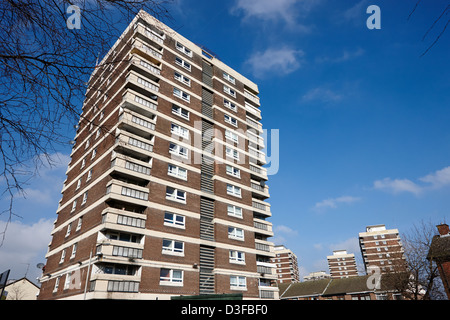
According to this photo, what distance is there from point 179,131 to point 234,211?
400 inches

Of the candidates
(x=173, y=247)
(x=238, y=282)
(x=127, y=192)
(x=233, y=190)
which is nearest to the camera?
(x=127, y=192)

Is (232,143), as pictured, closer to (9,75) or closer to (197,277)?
(197,277)

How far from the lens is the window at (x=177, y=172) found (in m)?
26.2

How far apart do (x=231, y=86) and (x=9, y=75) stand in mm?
36667

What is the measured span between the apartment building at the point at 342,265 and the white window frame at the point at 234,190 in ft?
344

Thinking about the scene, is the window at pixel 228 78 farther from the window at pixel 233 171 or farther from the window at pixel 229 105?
the window at pixel 233 171

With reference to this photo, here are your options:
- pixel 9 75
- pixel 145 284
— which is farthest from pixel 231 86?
pixel 9 75

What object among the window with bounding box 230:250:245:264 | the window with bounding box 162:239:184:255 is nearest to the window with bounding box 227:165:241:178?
the window with bounding box 230:250:245:264

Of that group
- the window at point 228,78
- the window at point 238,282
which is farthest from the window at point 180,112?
the window at point 238,282

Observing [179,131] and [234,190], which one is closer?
[179,131]

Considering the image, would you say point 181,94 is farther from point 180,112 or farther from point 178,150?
point 178,150

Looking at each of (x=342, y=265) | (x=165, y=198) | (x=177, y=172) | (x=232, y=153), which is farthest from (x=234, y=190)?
(x=342, y=265)

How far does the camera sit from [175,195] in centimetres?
2536
